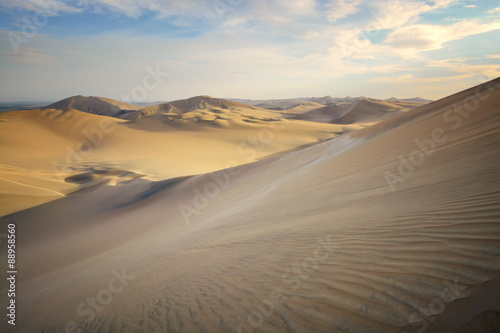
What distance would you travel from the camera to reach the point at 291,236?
3.64 m

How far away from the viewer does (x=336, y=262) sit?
2490 mm

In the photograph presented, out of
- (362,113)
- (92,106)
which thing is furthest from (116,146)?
(92,106)

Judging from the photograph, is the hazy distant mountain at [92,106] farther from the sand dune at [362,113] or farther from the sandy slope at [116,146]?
the sand dune at [362,113]

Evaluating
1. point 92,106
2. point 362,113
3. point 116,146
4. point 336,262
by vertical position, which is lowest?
point 336,262

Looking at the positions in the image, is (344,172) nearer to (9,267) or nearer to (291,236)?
(291,236)

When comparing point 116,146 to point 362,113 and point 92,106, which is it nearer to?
point 362,113

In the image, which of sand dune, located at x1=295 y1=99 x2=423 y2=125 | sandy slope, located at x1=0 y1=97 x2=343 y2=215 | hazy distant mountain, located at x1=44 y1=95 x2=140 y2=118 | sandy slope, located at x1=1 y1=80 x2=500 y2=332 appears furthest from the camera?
hazy distant mountain, located at x1=44 y1=95 x2=140 y2=118

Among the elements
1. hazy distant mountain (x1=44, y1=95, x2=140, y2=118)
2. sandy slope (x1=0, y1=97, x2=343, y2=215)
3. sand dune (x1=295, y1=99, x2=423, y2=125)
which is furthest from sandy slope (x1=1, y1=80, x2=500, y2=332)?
hazy distant mountain (x1=44, y1=95, x2=140, y2=118)

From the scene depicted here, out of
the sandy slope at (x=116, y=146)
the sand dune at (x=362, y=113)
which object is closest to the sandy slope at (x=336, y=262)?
the sandy slope at (x=116, y=146)

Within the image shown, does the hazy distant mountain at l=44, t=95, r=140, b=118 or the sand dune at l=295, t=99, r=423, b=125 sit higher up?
the hazy distant mountain at l=44, t=95, r=140, b=118

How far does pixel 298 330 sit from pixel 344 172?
16.4 feet

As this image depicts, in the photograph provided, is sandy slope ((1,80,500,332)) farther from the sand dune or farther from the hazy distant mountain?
the hazy distant mountain

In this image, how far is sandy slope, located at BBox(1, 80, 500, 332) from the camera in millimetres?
1796

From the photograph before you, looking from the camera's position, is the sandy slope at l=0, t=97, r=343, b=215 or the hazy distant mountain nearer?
the sandy slope at l=0, t=97, r=343, b=215
